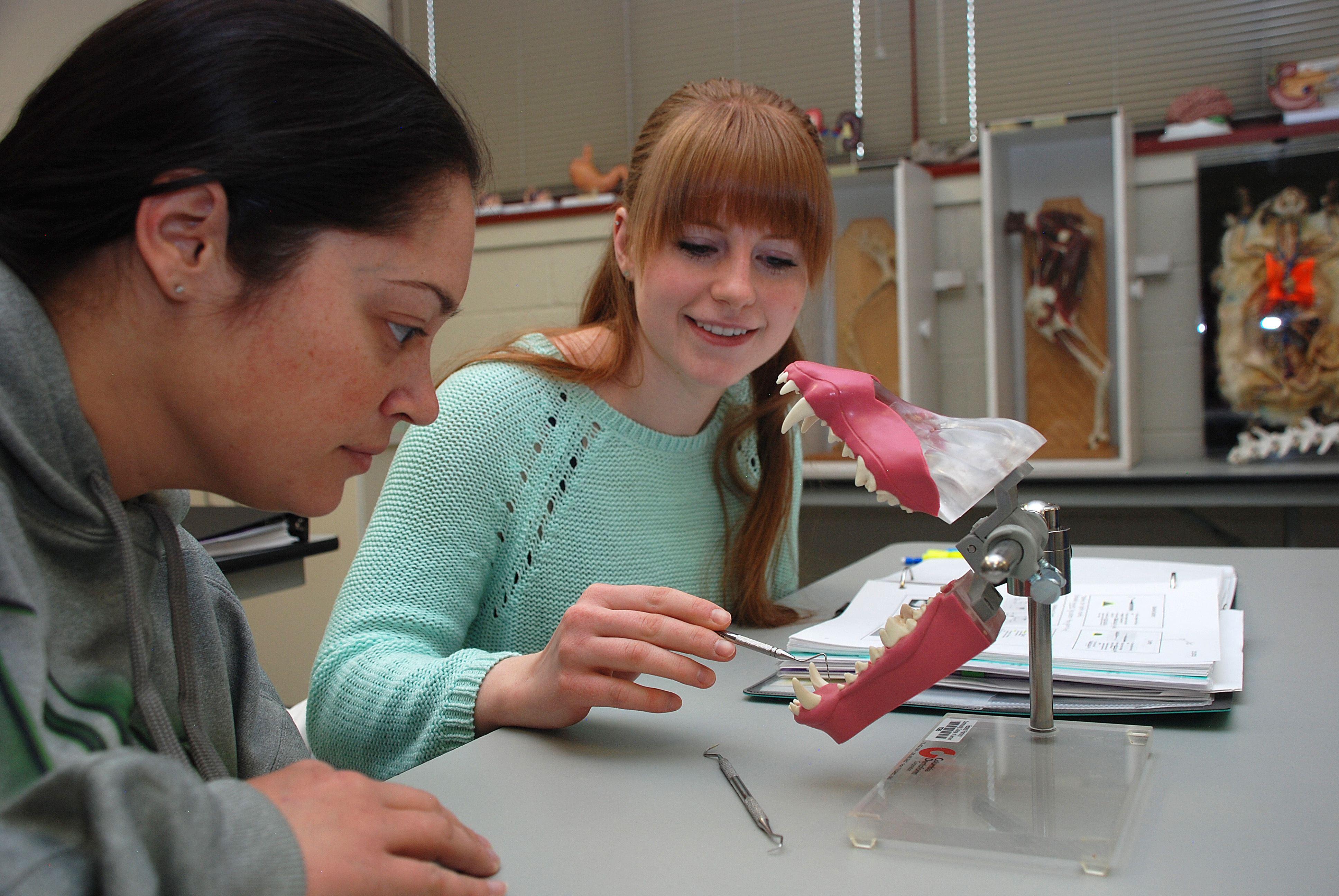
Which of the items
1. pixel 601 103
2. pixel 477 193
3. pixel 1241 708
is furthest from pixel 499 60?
pixel 1241 708

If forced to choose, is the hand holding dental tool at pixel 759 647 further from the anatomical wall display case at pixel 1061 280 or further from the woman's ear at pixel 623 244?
the anatomical wall display case at pixel 1061 280

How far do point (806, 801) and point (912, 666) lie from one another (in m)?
0.11

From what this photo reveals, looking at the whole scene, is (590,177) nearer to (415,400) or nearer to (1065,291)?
(1065,291)

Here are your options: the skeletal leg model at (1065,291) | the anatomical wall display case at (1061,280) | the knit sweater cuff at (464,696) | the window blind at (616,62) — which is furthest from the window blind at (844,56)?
the knit sweater cuff at (464,696)

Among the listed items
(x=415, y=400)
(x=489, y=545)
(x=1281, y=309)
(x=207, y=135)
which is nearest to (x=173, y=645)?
(x=415, y=400)

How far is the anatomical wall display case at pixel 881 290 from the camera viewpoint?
2666 mm

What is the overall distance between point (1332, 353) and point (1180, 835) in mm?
2308

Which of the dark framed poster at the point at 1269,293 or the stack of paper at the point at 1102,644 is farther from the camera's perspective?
the dark framed poster at the point at 1269,293

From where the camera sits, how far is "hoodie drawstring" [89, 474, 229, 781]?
0.57 metres

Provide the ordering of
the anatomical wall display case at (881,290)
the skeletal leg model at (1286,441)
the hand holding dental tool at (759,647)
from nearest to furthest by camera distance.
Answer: the hand holding dental tool at (759,647) < the skeletal leg model at (1286,441) < the anatomical wall display case at (881,290)

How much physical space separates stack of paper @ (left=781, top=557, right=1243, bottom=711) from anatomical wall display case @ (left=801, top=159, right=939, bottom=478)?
5.15 feet

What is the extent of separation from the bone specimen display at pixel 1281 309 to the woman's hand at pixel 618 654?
2302mm

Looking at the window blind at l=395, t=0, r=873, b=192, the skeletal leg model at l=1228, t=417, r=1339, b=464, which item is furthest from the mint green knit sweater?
the window blind at l=395, t=0, r=873, b=192

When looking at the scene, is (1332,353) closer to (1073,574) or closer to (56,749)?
(1073,574)
